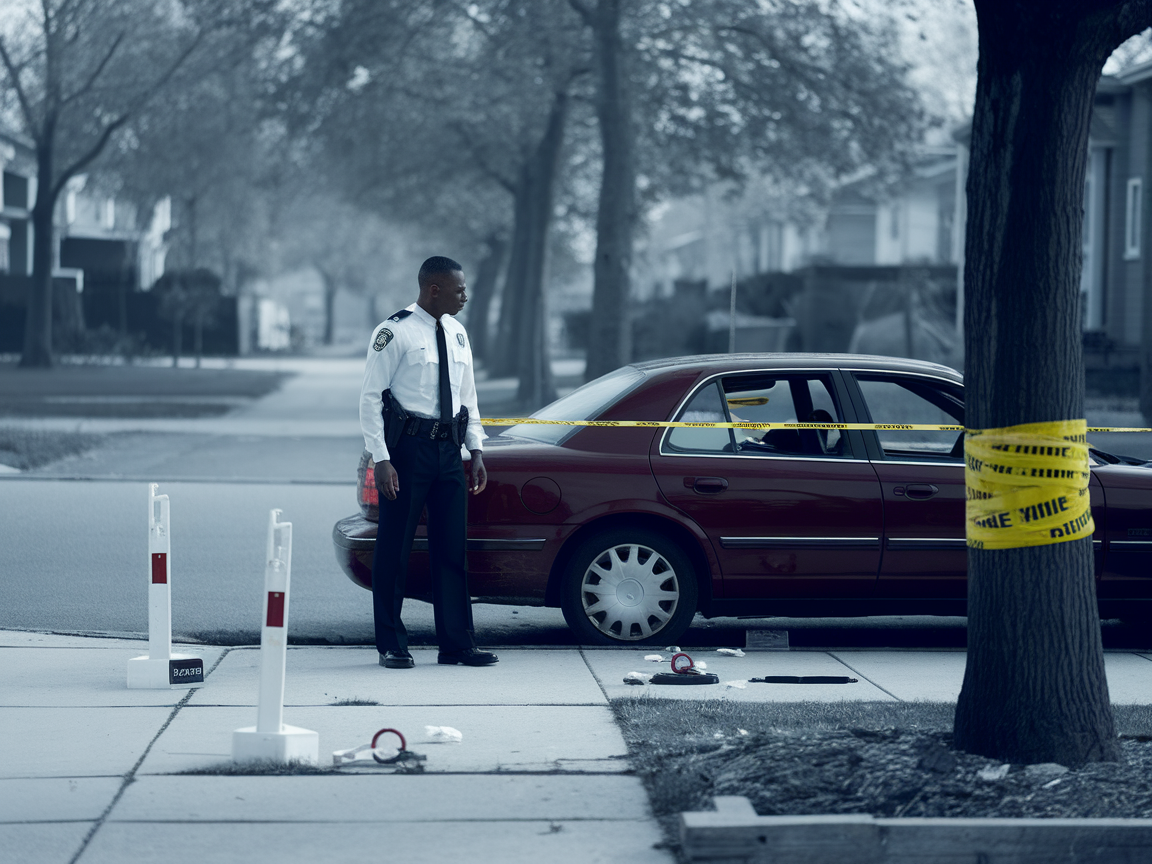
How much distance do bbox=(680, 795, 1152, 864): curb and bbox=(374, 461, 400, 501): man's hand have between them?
289 cm

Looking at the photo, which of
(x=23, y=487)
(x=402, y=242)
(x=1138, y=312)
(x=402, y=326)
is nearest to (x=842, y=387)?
(x=402, y=326)

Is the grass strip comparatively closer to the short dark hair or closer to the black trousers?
the black trousers

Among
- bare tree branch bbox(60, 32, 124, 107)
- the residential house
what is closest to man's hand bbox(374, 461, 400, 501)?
bare tree branch bbox(60, 32, 124, 107)

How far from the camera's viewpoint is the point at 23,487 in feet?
47.9

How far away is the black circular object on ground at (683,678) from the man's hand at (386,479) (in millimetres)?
1417

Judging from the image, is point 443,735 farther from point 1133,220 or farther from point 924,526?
point 1133,220

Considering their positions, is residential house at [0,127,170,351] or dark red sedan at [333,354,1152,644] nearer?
dark red sedan at [333,354,1152,644]

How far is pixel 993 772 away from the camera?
15.9 feet

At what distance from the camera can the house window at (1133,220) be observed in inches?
1170

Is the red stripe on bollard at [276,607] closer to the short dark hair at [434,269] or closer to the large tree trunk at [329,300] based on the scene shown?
the short dark hair at [434,269]

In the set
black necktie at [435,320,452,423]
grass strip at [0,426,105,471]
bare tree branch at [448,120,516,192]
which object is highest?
bare tree branch at [448,120,516,192]

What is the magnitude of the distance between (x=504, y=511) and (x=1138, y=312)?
82.9 ft

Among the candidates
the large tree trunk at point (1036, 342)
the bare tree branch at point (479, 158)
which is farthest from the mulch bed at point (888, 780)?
the bare tree branch at point (479, 158)

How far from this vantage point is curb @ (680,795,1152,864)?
13.9 ft
